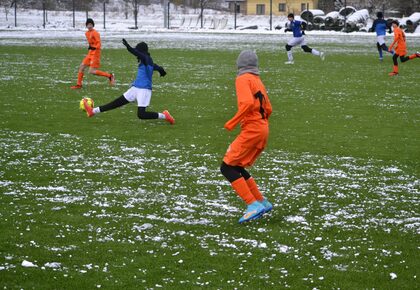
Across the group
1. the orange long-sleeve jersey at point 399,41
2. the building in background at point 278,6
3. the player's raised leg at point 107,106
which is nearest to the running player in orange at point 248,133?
the player's raised leg at point 107,106

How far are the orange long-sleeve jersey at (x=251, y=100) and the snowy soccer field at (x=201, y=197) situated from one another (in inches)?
44.6

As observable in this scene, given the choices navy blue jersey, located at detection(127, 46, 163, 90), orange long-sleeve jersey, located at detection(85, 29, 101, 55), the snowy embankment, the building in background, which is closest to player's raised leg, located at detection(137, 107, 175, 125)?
navy blue jersey, located at detection(127, 46, 163, 90)

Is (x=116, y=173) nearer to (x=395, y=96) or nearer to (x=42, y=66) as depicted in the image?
(x=395, y=96)

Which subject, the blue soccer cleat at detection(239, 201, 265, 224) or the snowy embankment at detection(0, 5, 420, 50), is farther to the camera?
Answer: the snowy embankment at detection(0, 5, 420, 50)

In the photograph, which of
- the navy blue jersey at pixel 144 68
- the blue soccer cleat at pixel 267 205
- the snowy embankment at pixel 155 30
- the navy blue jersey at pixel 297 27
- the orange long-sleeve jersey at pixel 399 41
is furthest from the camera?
the snowy embankment at pixel 155 30

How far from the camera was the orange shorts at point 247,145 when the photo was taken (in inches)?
285

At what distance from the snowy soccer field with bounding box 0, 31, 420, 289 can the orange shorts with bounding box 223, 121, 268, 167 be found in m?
0.67

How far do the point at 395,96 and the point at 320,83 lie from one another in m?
3.57

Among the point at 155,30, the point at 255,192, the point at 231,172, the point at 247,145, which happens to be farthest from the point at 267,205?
the point at 155,30

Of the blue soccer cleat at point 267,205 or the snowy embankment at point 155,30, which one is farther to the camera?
the snowy embankment at point 155,30

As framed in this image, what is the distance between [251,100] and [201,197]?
1.78 meters

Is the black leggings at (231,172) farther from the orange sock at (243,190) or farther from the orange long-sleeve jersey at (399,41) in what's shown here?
the orange long-sleeve jersey at (399,41)

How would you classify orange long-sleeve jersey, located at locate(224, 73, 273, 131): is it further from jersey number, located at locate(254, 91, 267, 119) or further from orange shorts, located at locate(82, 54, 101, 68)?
orange shorts, located at locate(82, 54, 101, 68)

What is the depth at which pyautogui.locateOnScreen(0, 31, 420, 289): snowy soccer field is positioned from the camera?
5.98m
